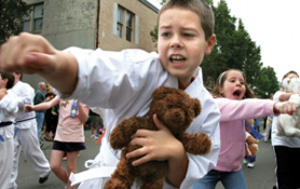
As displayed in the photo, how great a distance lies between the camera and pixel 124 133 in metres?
1.18

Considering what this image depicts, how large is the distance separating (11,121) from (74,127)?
→ 0.93 m

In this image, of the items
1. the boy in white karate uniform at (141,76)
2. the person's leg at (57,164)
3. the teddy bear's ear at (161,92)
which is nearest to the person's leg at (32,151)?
the person's leg at (57,164)

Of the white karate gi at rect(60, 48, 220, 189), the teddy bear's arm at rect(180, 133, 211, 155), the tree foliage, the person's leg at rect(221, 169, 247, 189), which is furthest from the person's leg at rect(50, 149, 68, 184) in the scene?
the tree foliage

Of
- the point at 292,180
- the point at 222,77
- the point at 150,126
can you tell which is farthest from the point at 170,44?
the point at 292,180

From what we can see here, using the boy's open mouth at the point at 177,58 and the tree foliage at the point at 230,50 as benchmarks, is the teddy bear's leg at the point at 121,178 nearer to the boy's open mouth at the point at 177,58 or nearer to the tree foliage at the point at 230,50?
the boy's open mouth at the point at 177,58

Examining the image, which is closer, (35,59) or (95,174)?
(35,59)

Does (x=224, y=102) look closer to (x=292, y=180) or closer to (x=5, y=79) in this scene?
(x=292, y=180)

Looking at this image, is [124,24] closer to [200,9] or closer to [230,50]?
[230,50]

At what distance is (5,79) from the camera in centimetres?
405

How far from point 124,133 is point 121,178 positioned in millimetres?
206

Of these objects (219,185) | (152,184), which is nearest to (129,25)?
(219,185)

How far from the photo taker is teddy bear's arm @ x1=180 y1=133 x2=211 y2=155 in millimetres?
1226

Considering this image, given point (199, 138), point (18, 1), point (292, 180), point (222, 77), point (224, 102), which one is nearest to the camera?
point (199, 138)

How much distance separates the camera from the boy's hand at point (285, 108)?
4.75ft
